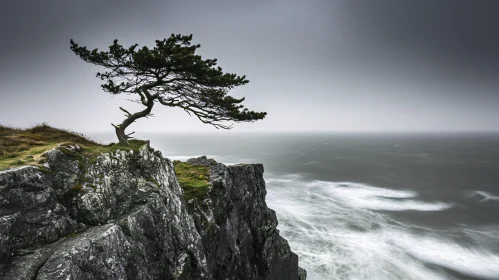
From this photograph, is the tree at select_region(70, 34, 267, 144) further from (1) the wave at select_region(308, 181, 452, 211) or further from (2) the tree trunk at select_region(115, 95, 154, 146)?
(1) the wave at select_region(308, 181, 452, 211)

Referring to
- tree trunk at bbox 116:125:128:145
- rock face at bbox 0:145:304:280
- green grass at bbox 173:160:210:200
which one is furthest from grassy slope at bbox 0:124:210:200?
rock face at bbox 0:145:304:280

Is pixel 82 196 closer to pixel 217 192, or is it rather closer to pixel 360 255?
pixel 217 192

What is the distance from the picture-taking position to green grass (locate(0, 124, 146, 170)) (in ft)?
29.1

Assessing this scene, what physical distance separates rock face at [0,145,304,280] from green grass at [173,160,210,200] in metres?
0.76

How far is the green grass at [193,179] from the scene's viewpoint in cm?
1468

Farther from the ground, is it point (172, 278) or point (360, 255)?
point (172, 278)

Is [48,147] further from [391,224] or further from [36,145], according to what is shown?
[391,224]

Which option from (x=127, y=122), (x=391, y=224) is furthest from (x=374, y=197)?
(x=127, y=122)

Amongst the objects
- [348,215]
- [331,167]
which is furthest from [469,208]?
[331,167]

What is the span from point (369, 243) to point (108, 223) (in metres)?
37.7

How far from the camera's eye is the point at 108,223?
28.4 ft

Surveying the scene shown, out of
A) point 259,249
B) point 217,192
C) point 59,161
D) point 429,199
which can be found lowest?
point 429,199

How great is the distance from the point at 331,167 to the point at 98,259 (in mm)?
107644

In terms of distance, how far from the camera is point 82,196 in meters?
8.64
